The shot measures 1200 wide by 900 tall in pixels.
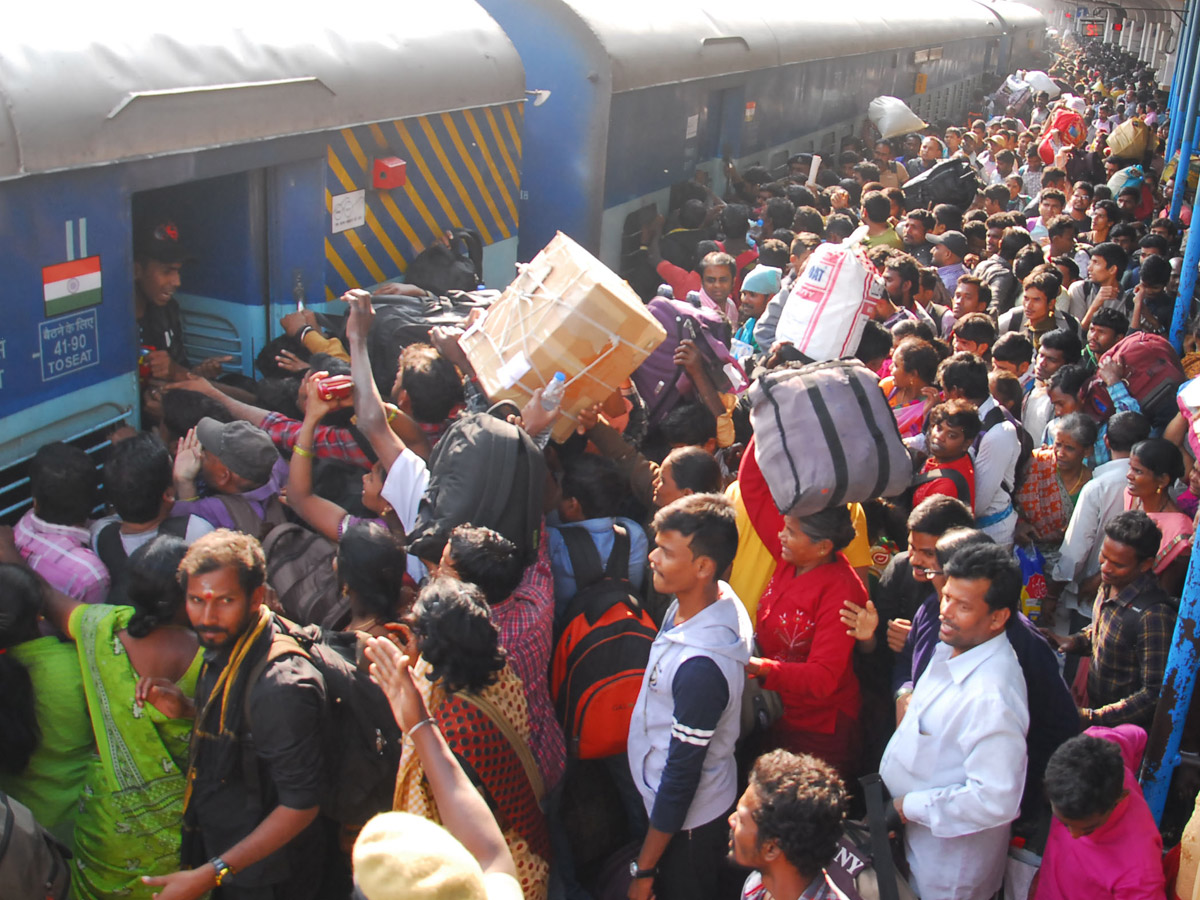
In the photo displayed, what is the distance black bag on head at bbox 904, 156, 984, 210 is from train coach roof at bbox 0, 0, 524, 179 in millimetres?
5950

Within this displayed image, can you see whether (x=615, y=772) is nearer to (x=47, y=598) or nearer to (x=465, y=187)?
(x=47, y=598)

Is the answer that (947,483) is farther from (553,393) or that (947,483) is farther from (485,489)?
(485,489)

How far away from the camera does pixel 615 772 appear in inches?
121

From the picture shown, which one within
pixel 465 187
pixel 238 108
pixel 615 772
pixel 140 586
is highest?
pixel 238 108

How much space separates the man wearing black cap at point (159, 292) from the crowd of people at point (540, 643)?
0.05 feet

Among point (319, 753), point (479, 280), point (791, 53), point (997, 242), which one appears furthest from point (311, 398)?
point (791, 53)

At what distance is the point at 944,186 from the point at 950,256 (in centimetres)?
295

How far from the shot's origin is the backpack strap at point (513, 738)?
2.52m

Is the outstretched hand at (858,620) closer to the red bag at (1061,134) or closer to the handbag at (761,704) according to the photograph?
the handbag at (761,704)

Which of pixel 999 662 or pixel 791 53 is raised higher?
pixel 791 53

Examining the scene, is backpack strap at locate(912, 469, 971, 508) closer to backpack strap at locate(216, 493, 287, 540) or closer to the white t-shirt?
the white t-shirt

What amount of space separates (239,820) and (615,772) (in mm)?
1014

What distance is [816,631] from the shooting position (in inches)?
121

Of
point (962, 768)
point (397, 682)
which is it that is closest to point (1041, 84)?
point (962, 768)
